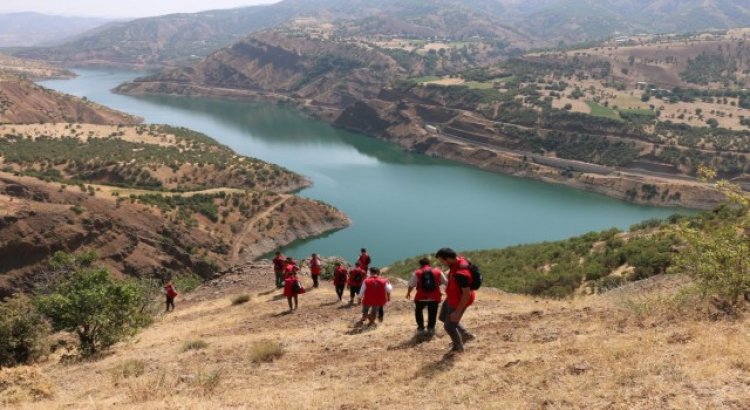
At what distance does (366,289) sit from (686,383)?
26.2ft

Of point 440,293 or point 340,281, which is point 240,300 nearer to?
point 340,281

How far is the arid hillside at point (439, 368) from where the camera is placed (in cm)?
828

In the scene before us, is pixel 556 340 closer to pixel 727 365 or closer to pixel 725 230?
pixel 727 365

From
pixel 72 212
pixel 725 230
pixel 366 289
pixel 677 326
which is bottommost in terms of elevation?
pixel 72 212

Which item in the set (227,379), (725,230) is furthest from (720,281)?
(227,379)

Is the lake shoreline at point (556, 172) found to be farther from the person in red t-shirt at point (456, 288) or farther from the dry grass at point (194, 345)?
the dry grass at point (194, 345)

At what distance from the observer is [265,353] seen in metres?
12.6

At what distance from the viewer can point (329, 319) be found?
1706 cm

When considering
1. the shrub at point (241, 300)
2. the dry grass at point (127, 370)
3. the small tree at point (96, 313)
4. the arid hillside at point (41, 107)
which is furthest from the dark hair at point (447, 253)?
the arid hillside at point (41, 107)

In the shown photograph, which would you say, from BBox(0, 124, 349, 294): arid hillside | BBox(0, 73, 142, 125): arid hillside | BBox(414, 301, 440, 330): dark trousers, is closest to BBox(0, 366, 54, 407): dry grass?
BBox(414, 301, 440, 330): dark trousers

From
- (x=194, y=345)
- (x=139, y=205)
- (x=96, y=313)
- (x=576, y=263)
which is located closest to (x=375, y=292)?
(x=194, y=345)

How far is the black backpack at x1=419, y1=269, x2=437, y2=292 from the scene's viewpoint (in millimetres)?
11711

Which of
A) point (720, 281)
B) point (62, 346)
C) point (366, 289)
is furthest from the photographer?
point (62, 346)

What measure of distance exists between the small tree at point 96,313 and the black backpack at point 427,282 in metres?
10.2
